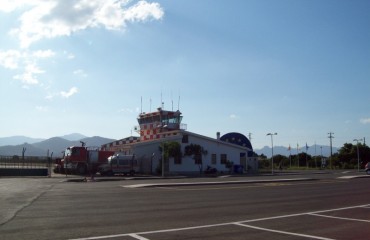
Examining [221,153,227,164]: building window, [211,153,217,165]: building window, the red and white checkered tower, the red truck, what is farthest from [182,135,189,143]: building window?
the red truck

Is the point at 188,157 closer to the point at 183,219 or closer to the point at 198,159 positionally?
the point at 198,159

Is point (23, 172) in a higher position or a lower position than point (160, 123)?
lower

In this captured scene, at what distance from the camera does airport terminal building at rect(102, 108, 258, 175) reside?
5769 cm

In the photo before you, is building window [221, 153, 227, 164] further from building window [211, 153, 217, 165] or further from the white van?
the white van

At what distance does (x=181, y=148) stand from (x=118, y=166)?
11.5 m

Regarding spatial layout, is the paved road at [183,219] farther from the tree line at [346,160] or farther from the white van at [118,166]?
the tree line at [346,160]

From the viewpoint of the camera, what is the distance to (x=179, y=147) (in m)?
57.5

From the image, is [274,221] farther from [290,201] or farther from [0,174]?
A: [0,174]

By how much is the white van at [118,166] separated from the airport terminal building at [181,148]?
3.23 meters

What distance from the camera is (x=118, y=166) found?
49844 mm

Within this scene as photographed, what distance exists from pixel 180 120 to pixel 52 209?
5469 centimetres

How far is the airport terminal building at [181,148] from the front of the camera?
57688mm

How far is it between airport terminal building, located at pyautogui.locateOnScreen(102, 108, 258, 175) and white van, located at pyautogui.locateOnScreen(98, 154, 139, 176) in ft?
10.6

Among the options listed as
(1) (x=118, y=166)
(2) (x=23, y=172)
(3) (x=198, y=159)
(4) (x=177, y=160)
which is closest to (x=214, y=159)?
(3) (x=198, y=159)
